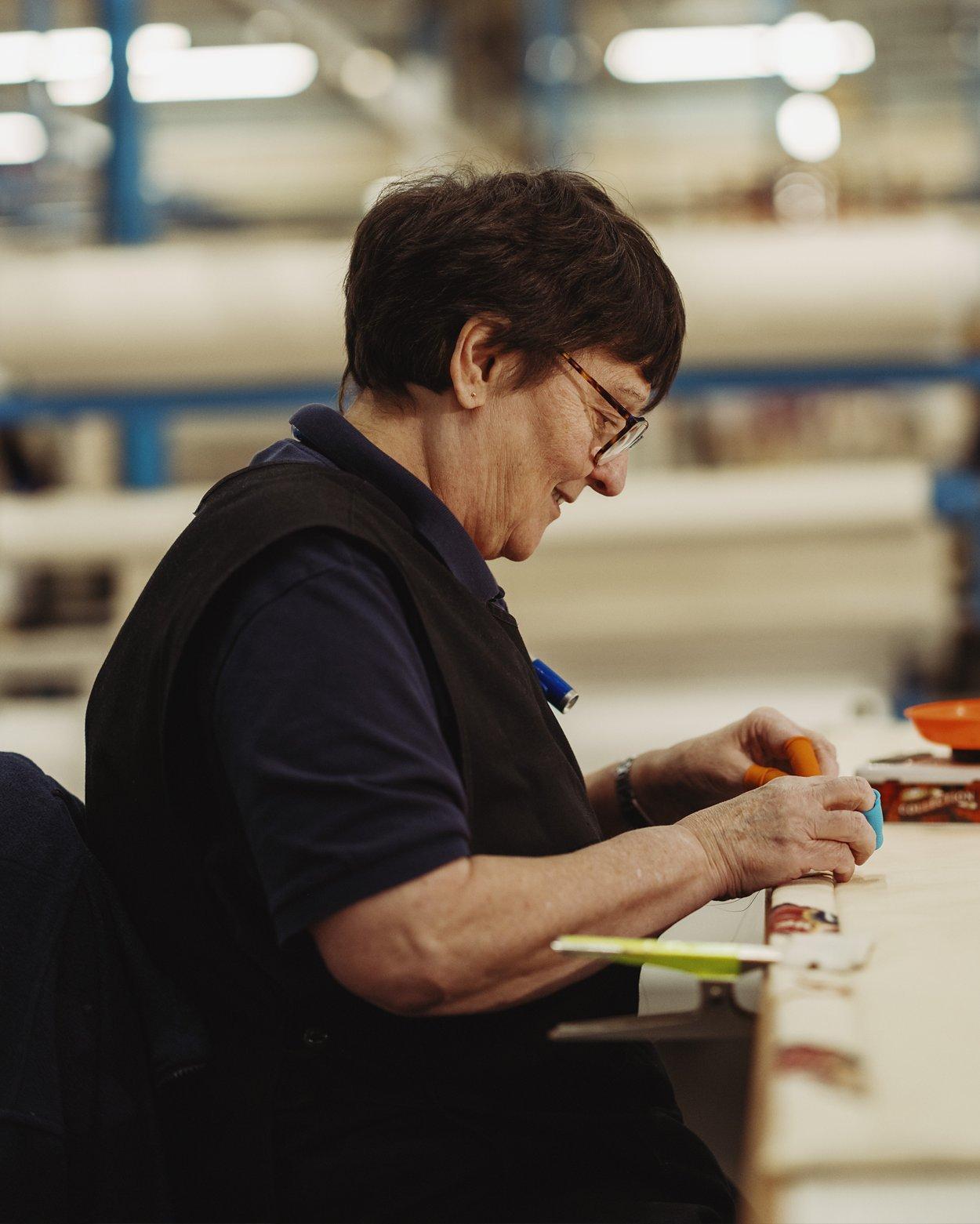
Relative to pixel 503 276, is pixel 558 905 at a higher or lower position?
lower

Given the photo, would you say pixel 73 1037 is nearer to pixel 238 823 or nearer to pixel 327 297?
pixel 238 823

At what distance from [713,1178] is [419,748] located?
0.49m

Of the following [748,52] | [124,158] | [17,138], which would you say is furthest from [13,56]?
[748,52]

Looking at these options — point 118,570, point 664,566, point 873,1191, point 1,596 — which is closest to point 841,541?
point 664,566

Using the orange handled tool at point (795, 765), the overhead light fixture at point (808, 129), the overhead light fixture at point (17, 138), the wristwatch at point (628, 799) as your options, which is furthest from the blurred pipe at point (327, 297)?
the overhead light fixture at point (17, 138)

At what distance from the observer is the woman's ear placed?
3.32 feet

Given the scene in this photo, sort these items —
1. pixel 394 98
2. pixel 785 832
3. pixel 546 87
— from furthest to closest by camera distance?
pixel 394 98 < pixel 546 87 < pixel 785 832

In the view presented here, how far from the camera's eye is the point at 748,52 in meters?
6.23

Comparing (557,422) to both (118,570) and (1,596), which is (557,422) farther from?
(1,596)

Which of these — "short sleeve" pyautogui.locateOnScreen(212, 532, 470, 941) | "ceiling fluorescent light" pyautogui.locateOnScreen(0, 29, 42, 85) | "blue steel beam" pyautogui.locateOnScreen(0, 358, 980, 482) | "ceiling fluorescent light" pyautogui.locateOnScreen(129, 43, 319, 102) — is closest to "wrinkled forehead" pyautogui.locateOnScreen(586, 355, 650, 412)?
"short sleeve" pyautogui.locateOnScreen(212, 532, 470, 941)

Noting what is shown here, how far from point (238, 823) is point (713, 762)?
58 cm

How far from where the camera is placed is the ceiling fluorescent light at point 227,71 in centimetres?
583

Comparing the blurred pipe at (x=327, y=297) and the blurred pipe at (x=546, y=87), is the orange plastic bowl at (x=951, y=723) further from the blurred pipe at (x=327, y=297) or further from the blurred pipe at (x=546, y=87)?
the blurred pipe at (x=546, y=87)

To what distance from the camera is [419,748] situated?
80cm
